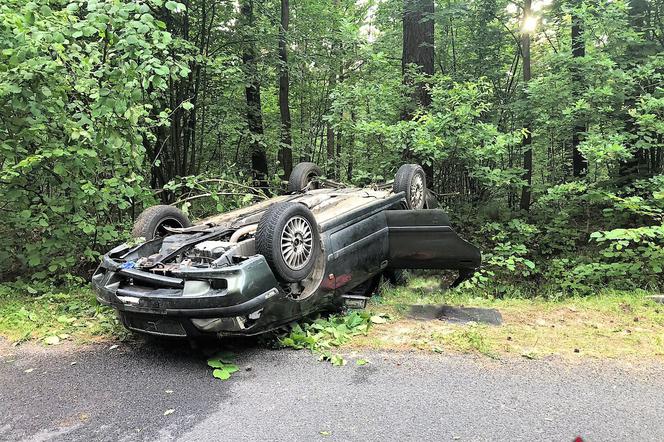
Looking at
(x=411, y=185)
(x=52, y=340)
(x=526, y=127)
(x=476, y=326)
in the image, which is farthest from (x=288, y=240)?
(x=526, y=127)

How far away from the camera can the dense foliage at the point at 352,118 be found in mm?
5156

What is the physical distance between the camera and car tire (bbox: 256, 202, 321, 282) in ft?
13.1

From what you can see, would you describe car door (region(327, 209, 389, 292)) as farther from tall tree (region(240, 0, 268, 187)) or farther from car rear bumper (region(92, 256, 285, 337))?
tall tree (region(240, 0, 268, 187))

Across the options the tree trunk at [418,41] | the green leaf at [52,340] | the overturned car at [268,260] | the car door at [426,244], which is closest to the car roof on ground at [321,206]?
the overturned car at [268,260]

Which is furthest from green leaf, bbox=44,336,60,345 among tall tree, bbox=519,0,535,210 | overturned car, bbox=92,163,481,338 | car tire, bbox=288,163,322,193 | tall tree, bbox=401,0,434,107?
tall tree, bbox=519,0,535,210

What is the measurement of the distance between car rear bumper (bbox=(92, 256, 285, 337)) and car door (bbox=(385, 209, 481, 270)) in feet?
6.82

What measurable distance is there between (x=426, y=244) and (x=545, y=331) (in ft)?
5.24

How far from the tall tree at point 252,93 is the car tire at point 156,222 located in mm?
4273

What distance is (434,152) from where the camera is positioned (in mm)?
8086

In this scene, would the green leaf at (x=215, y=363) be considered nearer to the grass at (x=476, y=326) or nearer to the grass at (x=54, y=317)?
the grass at (x=476, y=326)

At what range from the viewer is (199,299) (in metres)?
3.60

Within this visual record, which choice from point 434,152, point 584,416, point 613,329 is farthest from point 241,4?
point 584,416

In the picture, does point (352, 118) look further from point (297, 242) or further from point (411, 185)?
point (297, 242)

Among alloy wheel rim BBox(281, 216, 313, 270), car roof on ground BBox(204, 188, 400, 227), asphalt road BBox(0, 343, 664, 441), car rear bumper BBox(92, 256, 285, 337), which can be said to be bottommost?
asphalt road BBox(0, 343, 664, 441)
